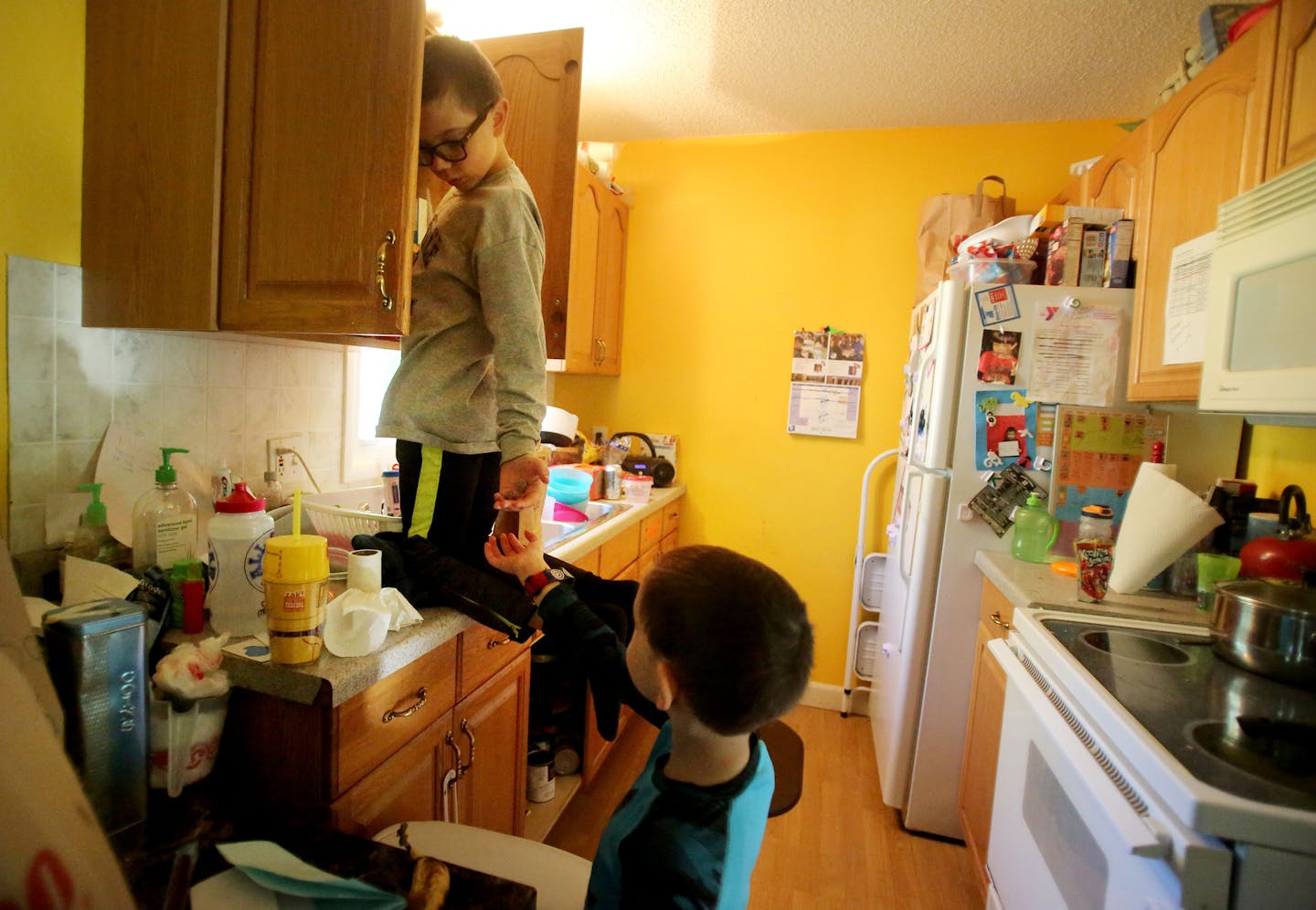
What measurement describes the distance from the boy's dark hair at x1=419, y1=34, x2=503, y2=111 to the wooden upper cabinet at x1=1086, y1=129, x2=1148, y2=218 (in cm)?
178

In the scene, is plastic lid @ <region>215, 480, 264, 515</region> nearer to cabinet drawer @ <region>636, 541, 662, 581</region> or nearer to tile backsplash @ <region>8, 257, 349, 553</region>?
tile backsplash @ <region>8, 257, 349, 553</region>

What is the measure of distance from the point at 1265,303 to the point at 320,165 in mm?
1633

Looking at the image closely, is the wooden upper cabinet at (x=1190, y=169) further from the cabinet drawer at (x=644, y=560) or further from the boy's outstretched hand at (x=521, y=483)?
the cabinet drawer at (x=644, y=560)

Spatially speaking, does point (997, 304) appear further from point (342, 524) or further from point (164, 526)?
point (164, 526)

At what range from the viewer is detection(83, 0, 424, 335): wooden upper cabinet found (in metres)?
0.96

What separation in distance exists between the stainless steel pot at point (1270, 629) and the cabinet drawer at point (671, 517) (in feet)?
6.00

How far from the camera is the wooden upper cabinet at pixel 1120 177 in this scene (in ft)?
5.76

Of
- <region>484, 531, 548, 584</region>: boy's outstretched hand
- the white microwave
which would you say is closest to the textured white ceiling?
the white microwave

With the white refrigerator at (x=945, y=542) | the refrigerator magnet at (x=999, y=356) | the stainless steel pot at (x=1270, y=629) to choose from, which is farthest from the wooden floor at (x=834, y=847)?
the refrigerator magnet at (x=999, y=356)

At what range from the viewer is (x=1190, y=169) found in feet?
4.90

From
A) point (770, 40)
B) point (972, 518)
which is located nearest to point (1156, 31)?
point (770, 40)

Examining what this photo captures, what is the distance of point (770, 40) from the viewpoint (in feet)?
6.53

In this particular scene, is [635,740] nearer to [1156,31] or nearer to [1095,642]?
[1095,642]

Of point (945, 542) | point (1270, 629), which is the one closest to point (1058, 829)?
point (1270, 629)
